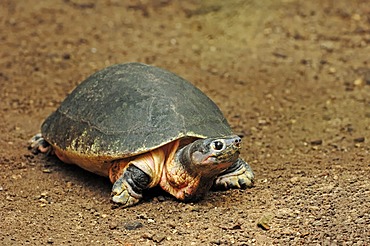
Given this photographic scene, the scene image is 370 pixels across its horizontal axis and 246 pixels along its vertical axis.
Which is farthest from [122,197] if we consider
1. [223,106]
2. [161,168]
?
[223,106]

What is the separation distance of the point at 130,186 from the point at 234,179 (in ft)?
2.50

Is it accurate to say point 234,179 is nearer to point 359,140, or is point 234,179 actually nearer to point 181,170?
point 181,170

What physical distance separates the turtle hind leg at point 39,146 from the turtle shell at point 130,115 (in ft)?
1.14

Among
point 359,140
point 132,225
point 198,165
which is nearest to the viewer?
point 132,225

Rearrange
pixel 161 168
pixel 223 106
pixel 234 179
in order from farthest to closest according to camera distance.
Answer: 1. pixel 223 106
2. pixel 234 179
3. pixel 161 168

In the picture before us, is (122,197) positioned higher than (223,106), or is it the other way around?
(122,197)

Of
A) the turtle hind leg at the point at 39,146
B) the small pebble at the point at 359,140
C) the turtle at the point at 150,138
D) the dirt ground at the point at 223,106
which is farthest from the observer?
the small pebble at the point at 359,140

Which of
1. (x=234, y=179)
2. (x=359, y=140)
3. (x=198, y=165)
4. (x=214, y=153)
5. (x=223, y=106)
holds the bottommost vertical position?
(x=223, y=106)

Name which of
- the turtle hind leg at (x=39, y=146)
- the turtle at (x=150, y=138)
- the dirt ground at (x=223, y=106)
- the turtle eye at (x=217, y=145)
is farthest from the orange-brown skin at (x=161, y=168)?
the turtle hind leg at (x=39, y=146)

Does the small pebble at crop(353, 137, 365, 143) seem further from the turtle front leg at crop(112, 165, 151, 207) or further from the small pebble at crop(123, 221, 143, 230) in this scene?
the small pebble at crop(123, 221, 143, 230)

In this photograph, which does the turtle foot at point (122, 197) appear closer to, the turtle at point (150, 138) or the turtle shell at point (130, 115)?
the turtle at point (150, 138)

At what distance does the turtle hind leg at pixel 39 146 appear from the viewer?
5651 millimetres

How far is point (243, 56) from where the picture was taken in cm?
816

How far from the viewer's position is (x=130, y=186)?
4.63 m
